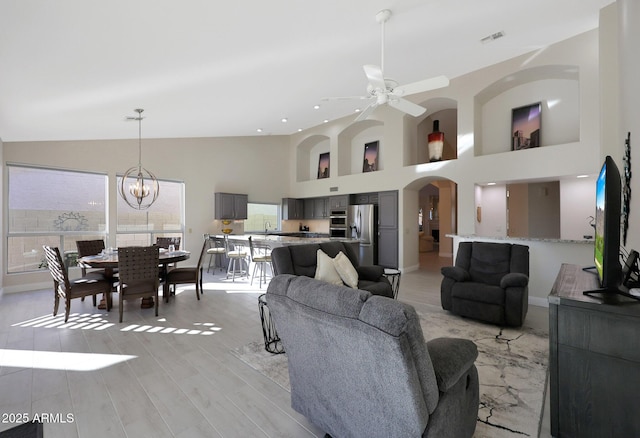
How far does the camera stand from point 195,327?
3580 millimetres

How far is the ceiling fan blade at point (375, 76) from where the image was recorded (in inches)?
122

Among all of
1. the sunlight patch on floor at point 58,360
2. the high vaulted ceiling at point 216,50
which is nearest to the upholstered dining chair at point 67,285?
the sunlight patch on floor at point 58,360

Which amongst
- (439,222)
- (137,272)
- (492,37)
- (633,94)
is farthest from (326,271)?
(439,222)

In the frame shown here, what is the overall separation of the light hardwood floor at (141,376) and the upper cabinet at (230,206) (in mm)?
4137

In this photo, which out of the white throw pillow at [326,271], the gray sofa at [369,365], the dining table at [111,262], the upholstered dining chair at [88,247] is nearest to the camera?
the gray sofa at [369,365]

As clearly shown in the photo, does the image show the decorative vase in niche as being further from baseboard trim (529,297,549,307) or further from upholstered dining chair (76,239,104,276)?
upholstered dining chair (76,239,104,276)

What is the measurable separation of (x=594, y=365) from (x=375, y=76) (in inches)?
116

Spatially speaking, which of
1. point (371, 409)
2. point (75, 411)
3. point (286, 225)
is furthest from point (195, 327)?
point (286, 225)

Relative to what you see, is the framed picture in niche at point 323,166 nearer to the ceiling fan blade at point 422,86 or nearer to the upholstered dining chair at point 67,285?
the ceiling fan blade at point 422,86

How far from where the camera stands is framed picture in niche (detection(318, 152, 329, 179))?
9797mm

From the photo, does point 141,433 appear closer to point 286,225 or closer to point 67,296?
point 67,296

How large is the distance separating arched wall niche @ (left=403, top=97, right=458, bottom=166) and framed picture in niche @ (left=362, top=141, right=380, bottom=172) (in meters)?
1.18

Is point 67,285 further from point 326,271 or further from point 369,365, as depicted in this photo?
point 369,365

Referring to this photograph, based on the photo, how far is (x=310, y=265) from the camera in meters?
3.66
